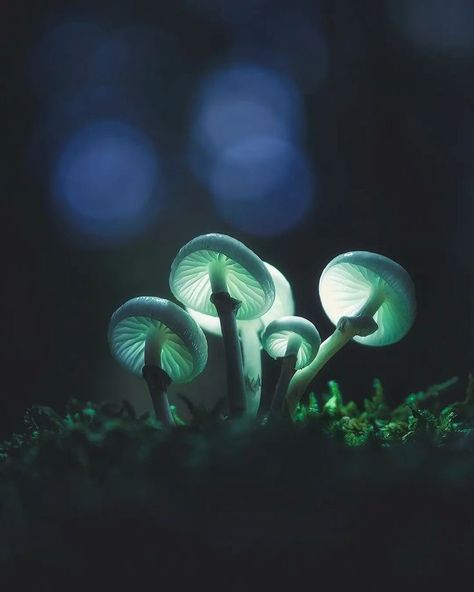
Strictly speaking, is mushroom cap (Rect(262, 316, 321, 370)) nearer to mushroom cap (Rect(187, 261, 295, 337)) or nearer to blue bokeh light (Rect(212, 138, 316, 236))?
mushroom cap (Rect(187, 261, 295, 337))

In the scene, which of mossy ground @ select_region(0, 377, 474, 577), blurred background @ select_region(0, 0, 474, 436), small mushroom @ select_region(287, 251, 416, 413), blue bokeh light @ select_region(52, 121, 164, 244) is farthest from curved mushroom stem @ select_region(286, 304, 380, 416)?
blue bokeh light @ select_region(52, 121, 164, 244)

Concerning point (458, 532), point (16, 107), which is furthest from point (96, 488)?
point (16, 107)

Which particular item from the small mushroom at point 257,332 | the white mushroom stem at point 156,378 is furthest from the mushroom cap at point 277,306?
the white mushroom stem at point 156,378

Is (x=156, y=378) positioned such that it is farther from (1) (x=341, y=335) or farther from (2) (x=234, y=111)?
(2) (x=234, y=111)

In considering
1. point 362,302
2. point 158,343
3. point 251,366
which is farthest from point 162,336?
point 362,302

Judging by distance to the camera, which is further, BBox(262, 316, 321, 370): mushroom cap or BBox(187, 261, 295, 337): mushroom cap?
BBox(187, 261, 295, 337): mushroom cap

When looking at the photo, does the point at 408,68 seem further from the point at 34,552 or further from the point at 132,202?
the point at 34,552
